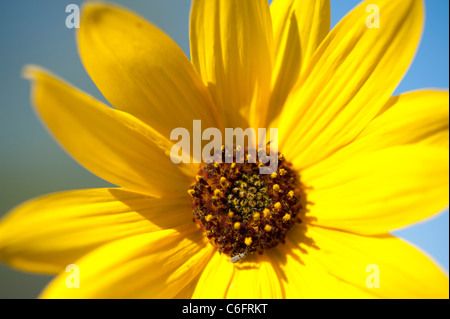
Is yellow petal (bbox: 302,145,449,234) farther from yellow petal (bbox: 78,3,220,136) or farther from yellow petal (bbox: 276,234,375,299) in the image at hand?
yellow petal (bbox: 78,3,220,136)

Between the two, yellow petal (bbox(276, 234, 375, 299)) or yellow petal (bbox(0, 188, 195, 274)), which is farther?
yellow petal (bbox(276, 234, 375, 299))

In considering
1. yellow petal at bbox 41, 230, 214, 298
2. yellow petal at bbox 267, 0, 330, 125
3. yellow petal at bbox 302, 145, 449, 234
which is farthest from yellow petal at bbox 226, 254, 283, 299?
yellow petal at bbox 267, 0, 330, 125

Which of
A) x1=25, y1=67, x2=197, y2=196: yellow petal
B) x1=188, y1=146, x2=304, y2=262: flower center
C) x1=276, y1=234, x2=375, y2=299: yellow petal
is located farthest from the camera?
x1=188, y1=146, x2=304, y2=262: flower center

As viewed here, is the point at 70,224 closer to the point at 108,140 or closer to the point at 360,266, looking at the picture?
the point at 108,140

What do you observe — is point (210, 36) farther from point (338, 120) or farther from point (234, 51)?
point (338, 120)

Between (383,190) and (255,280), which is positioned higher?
(383,190)

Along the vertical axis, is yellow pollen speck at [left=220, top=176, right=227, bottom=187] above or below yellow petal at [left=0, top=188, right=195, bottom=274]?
above

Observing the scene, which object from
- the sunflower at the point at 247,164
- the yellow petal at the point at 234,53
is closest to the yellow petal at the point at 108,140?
the sunflower at the point at 247,164

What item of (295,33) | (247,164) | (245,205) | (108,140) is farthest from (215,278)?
(295,33)
